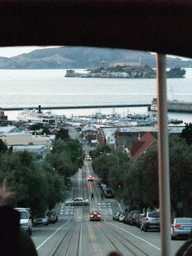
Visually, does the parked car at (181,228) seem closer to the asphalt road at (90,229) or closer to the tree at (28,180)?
the asphalt road at (90,229)

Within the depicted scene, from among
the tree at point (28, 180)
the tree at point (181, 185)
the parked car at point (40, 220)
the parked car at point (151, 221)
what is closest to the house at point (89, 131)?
the tree at point (28, 180)

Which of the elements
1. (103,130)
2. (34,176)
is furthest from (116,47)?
(103,130)

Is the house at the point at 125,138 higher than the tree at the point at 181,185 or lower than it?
higher

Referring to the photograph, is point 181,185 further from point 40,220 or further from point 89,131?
point 89,131

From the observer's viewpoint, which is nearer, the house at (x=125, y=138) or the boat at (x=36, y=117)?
the house at (x=125, y=138)

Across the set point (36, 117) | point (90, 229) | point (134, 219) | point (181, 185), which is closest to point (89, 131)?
point (36, 117)

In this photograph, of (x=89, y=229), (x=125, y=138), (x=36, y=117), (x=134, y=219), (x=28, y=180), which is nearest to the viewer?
(x=89, y=229)

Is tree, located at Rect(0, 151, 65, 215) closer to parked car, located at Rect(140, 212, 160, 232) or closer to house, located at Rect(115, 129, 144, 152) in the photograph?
parked car, located at Rect(140, 212, 160, 232)
